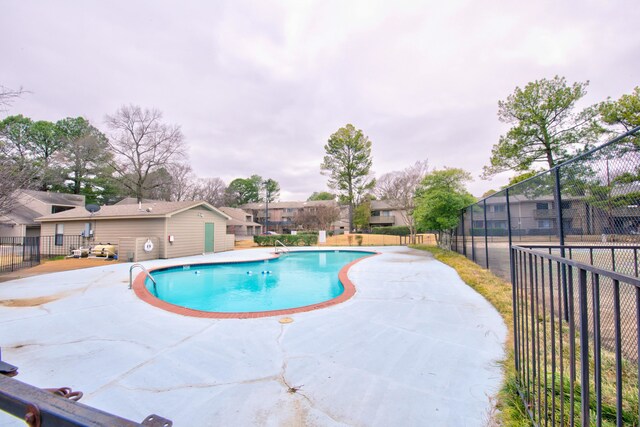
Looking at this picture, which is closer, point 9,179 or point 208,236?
point 9,179

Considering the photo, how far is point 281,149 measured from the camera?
78.0 feet

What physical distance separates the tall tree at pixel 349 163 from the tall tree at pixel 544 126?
47.9ft

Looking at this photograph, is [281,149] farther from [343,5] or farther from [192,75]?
[343,5]

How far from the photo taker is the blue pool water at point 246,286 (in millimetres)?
7314

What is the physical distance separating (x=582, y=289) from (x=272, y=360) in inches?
119

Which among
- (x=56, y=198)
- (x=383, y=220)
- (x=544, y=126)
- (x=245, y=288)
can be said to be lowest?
(x=245, y=288)

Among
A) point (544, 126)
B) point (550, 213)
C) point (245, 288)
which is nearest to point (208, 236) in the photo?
point (245, 288)

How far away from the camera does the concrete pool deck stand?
240cm

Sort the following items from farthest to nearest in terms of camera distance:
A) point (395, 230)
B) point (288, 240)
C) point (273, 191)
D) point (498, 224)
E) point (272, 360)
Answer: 1. point (273, 191)
2. point (395, 230)
3. point (288, 240)
4. point (498, 224)
5. point (272, 360)

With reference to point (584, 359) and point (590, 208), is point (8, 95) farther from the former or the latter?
point (590, 208)

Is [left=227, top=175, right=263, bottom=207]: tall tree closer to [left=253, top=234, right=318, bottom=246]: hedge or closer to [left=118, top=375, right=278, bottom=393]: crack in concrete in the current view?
[left=253, top=234, right=318, bottom=246]: hedge

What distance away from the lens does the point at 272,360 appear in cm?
326

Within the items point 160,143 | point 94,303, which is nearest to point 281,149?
point 160,143

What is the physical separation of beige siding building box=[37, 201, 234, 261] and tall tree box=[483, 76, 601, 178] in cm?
2014
